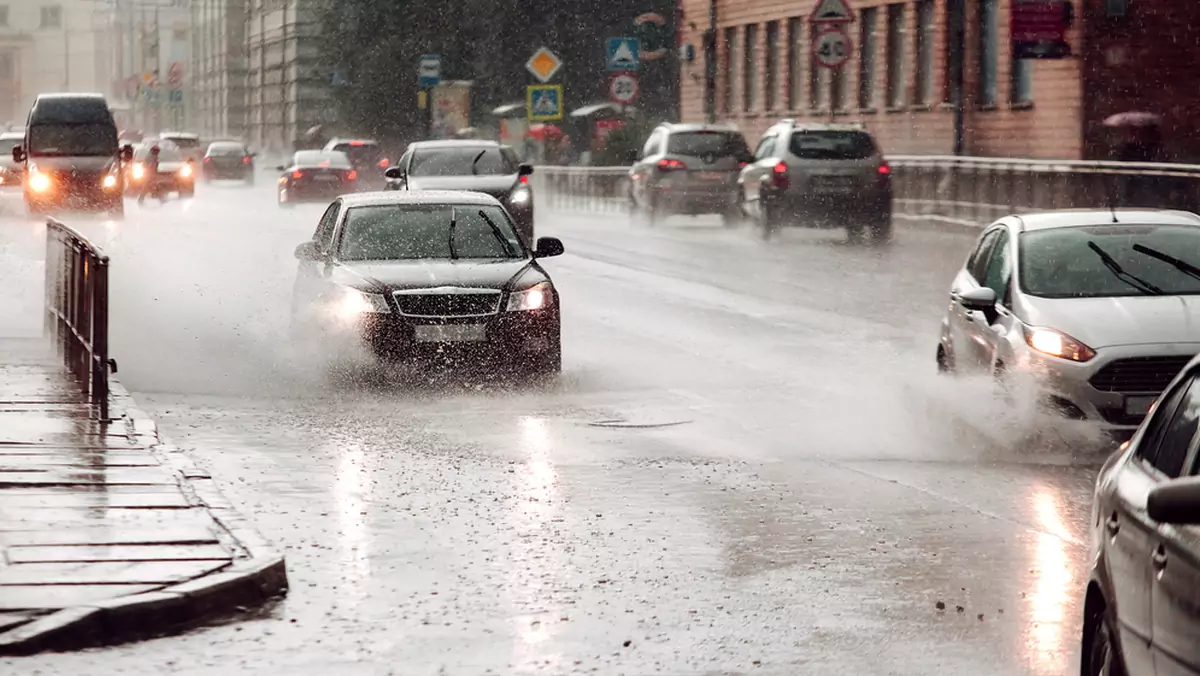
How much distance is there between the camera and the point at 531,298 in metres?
16.3

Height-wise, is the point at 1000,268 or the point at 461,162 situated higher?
the point at 461,162

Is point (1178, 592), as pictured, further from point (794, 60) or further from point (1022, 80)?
point (794, 60)

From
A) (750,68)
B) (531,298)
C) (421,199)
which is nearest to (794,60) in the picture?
(750,68)

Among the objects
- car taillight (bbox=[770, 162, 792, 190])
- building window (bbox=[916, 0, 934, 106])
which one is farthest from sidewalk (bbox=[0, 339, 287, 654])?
building window (bbox=[916, 0, 934, 106])

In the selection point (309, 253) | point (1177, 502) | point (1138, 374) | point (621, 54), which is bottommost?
point (1138, 374)

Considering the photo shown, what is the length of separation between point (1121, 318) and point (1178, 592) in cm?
791

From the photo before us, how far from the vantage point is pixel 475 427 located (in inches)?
550

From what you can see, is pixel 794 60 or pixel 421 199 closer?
pixel 421 199

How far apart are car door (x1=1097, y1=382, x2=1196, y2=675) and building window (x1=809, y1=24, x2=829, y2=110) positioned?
171ft

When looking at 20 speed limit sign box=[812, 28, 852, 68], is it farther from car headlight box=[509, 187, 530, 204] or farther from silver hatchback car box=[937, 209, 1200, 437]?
silver hatchback car box=[937, 209, 1200, 437]

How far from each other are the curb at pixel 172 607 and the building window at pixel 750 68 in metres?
55.3

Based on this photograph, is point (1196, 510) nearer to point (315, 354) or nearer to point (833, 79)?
point (315, 354)

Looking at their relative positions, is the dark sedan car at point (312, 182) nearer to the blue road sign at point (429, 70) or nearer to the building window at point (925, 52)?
the blue road sign at point (429, 70)

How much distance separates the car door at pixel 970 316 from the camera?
46.6 feet
